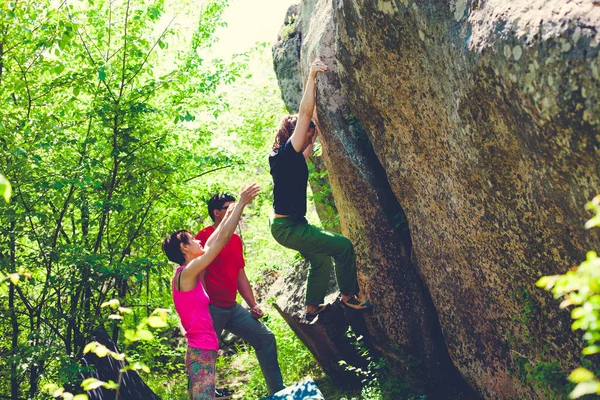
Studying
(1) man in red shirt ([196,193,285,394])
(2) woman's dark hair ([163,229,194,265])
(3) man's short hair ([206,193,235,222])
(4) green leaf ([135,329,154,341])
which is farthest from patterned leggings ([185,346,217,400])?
(4) green leaf ([135,329,154,341])

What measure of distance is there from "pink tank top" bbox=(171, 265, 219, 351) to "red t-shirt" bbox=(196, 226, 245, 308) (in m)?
0.96

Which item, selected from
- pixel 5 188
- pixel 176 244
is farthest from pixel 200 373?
pixel 5 188

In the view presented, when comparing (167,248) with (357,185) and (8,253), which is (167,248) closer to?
(357,185)

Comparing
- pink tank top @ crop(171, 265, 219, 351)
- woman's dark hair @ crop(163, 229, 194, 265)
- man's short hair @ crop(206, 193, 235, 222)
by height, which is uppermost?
man's short hair @ crop(206, 193, 235, 222)

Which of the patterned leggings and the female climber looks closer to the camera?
the patterned leggings

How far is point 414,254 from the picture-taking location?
22.6 feet

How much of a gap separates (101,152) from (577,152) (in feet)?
22.1

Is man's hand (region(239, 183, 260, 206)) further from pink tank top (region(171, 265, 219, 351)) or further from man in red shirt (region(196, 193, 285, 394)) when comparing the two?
man in red shirt (region(196, 193, 285, 394))

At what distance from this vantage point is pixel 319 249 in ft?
22.1

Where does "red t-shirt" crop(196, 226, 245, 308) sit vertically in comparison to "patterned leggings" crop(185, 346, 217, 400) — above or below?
above

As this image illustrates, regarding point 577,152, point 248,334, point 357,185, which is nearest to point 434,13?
point 577,152

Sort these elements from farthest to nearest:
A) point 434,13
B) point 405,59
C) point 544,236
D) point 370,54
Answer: point 370,54
point 405,59
point 434,13
point 544,236

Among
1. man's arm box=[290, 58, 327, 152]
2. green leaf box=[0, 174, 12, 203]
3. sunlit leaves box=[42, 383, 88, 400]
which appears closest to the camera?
green leaf box=[0, 174, 12, 203]

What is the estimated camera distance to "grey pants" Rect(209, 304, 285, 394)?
6.93 meters
